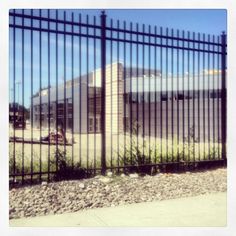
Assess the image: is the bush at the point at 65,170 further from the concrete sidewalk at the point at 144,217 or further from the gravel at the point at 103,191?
the concrete sidewalk at the point at 144,217

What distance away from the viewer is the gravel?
392 cm

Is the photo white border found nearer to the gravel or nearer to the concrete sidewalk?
the concrete sidewalk

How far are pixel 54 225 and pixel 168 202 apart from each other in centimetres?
153

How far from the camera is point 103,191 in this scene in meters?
4.37

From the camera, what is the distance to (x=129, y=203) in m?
4.16

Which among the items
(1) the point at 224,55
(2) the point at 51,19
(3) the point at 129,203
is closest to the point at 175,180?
(3) the point at 129,203

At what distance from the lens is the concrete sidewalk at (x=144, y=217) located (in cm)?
361

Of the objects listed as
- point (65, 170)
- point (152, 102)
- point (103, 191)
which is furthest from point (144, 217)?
point (152, 102)

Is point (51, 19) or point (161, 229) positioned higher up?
point (51, 19)

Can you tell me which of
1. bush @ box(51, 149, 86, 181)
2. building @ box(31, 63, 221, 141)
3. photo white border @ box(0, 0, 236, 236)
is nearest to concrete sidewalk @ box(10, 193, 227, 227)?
photo white border @ box(0, 0, 236, 236)

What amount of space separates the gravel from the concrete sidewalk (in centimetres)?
15

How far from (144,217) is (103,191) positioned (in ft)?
2.63
